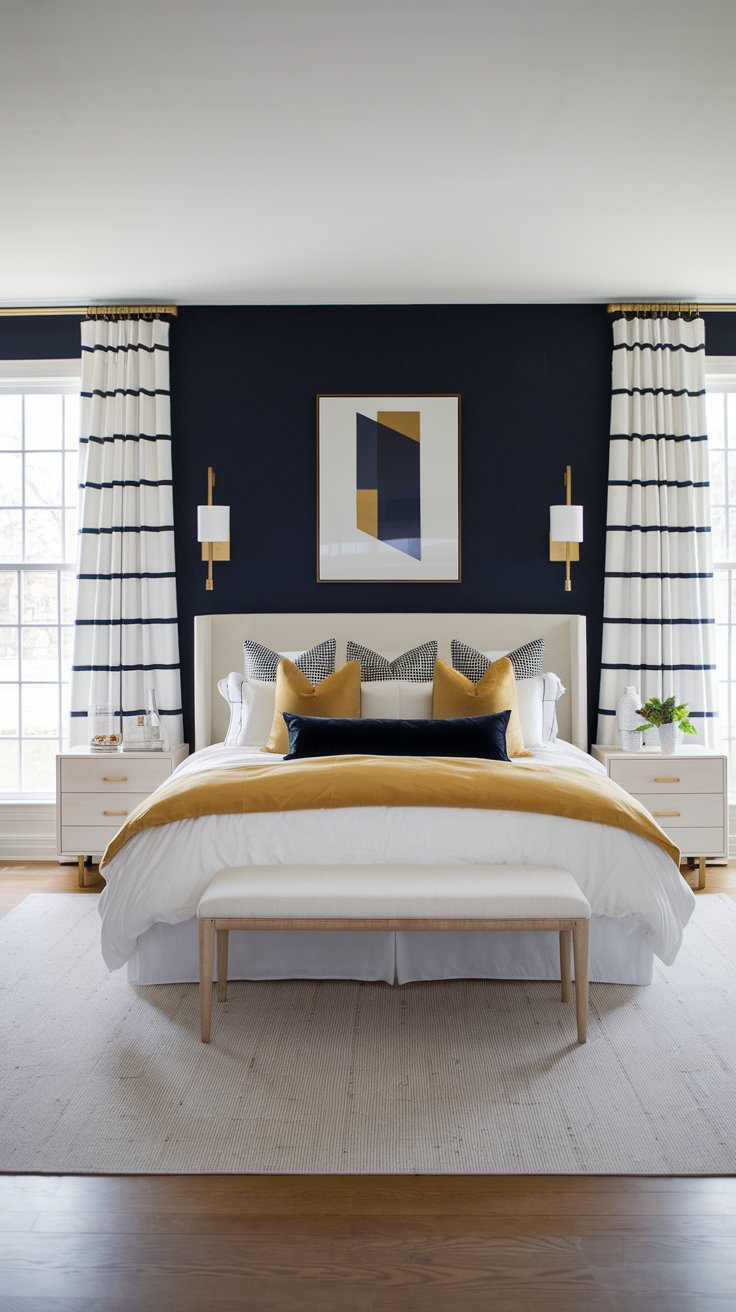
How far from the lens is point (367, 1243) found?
78.1 inches

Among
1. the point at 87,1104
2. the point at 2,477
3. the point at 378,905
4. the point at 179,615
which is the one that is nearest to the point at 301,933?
the point at 378,905

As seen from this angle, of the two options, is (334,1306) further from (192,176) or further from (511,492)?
(511,492)

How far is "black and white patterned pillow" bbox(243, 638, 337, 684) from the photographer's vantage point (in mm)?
4605

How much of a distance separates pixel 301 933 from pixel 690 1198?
1.51m

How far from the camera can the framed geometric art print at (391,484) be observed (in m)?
5.04

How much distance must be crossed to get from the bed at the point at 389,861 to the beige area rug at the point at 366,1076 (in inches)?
3.1

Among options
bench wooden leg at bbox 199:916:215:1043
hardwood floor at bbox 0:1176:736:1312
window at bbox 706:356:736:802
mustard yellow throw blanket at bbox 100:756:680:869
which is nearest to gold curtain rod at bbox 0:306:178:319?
mustard yellow throw blanket at bbox 100:756:680:869

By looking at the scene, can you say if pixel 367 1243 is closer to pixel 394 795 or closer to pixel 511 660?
pixel 394 795

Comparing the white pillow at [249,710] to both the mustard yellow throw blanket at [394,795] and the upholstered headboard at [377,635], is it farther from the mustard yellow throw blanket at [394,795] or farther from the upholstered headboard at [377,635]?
the mustard yellow throw blanket at [394,795]

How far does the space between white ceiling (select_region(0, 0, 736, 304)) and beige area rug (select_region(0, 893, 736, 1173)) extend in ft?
8.98

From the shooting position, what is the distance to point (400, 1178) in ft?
7.25

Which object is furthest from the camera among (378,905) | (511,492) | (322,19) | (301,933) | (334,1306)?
(511,492)

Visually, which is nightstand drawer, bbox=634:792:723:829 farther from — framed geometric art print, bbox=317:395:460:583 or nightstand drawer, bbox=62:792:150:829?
nightstand drawer, bbox=62:792:150:829

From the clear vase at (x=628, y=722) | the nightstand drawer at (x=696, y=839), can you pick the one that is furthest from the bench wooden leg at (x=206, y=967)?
the clear vase at (x=628, y=722)
